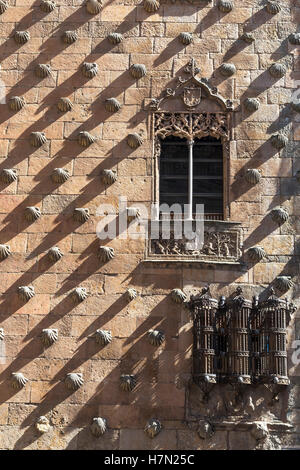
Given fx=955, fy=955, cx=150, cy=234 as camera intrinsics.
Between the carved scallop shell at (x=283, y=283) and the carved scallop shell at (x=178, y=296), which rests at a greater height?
the carved scallop shell at (x=283, y=283)

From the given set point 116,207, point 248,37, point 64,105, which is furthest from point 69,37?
point 116,207

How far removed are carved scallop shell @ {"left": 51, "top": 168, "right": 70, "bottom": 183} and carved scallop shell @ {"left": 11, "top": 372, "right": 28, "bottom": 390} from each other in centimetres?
303

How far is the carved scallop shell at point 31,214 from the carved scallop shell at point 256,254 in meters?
3.21

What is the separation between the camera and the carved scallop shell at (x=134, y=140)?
14672 mm

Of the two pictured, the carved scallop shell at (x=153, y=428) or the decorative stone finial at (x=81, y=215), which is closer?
the carved scallop shell at (x=153, y=428)

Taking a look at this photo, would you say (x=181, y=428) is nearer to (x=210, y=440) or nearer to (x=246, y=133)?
(x=210, y=440)

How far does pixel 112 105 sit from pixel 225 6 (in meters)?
2.59

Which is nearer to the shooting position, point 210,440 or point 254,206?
point 210,440

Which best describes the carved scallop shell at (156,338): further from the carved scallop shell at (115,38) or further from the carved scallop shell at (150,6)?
the carved scallop shell at (150,6)

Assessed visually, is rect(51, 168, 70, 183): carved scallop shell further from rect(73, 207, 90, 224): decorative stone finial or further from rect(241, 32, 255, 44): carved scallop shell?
rect(241, 32, 255, 44): carved scallop shell

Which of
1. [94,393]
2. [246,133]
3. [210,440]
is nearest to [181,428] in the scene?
[210,440]

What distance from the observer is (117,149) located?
48.3 ft

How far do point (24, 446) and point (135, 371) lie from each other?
1835mm

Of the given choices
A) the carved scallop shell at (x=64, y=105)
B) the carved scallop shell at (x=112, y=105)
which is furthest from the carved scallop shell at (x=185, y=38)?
the carved scallop shell at (x=64, y=105)
